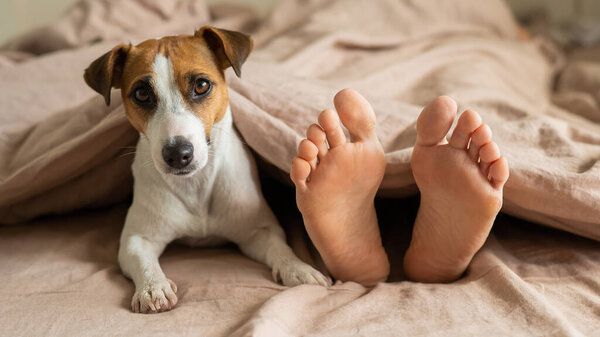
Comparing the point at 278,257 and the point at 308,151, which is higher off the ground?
the point at 308,151

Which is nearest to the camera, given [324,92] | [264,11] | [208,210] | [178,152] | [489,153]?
[489,153]

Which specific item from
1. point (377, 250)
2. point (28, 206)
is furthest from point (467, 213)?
point (28, 206)

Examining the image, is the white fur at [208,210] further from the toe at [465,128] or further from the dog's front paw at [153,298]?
the toe at [465,128]

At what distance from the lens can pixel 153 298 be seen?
1.21 metres

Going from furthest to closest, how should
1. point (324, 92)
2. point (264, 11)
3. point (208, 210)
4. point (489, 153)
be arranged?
1. point (264, 11)
2. point (324, 92)
3. point (208, 210)
4. point (489, 153)

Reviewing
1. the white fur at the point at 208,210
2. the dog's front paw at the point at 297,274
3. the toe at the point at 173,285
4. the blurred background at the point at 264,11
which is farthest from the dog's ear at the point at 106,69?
the blurred background at the point at 264,11

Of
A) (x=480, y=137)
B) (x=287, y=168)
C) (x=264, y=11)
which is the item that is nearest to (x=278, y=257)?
(x=287, y=168)

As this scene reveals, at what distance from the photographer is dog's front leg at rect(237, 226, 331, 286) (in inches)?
51.6

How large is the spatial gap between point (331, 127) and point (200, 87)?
0.38m

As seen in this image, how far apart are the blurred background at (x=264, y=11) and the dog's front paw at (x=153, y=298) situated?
238 cm

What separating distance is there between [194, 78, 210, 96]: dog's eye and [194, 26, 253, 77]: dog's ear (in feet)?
0.28

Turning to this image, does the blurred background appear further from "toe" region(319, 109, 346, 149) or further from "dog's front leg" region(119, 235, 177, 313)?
"toe" region(319, 109, 346, 149)

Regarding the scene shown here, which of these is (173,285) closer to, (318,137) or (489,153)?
(318,137)

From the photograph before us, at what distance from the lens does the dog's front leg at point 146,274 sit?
121cm
